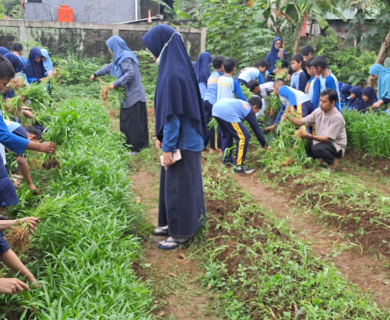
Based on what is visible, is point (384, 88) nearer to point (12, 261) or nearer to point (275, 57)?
point (275, 57)

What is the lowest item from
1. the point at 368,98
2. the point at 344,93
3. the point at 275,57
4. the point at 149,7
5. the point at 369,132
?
the point at 369,132

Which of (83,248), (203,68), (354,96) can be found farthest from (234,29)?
(83,248)

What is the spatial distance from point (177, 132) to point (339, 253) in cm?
211

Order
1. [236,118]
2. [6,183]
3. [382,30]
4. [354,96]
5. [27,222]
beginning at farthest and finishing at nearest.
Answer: [382,30] → [354,96] → [236,118] → [6,183] → [27,222]

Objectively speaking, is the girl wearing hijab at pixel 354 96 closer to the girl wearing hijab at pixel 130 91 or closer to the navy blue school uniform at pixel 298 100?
the navy blue school uniform at pixel 298 100

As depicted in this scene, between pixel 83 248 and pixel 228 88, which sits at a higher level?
pixel 228 88

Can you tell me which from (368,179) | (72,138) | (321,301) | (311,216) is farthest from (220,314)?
(368,179)

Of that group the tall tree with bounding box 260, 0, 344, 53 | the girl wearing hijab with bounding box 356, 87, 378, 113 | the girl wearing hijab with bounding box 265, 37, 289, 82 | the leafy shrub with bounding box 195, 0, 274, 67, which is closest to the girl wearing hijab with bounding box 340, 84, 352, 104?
the girl wearing hijab with bounding box 356, 87, 378, 113

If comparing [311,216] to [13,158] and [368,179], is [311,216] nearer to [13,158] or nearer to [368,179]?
[368,179]

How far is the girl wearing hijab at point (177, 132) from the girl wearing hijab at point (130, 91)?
2.84 metres

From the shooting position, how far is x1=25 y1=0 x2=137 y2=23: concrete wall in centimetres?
1917

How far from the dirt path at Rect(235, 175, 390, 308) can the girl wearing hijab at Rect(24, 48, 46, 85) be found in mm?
5501

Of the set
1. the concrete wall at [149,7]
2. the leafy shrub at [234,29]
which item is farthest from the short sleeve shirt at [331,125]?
the concrete wall at [149,7]

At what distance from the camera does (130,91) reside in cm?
669
